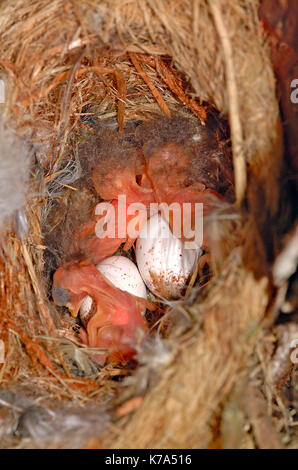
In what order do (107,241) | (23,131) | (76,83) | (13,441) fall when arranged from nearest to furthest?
(13,441)
(23,131)
(76,83)
(107,241)

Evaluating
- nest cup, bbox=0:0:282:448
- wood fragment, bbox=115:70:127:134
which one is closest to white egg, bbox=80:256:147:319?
nest cup, bbox=0:0:282:448

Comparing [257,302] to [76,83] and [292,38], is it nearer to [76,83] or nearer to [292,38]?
[292,38]

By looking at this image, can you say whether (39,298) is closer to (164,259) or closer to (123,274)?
(123,274)

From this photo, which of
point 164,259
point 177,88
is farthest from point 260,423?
point 177,88

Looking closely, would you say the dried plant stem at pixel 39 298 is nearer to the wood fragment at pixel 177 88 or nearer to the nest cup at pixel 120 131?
the nest cup at pixel 120 131

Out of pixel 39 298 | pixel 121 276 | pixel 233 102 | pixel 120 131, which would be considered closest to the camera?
pixel 233 102

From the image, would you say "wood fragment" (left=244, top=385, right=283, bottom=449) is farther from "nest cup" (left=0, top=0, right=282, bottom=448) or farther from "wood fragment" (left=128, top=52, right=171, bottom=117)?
"wood fragment" (left=128, top=52, right=171, bottom=117)

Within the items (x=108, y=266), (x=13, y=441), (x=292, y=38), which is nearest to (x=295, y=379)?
(x=108, y=266)
